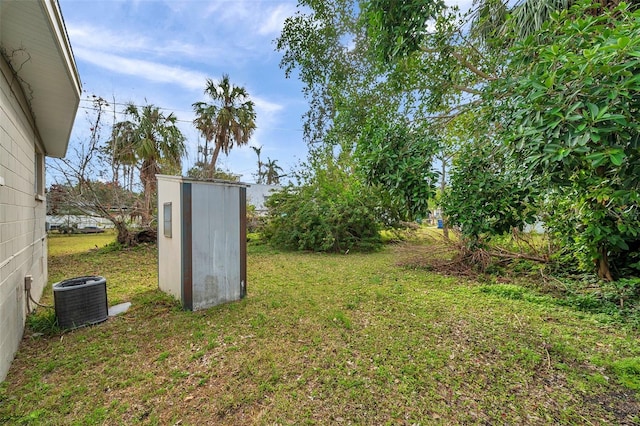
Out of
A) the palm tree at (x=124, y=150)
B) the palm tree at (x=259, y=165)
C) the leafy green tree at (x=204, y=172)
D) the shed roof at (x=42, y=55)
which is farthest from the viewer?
the palm tree at (x=259, y=165)

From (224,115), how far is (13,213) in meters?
10.1

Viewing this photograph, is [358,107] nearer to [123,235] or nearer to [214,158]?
[123,235]

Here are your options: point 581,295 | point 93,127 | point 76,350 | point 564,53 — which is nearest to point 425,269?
point 581,295

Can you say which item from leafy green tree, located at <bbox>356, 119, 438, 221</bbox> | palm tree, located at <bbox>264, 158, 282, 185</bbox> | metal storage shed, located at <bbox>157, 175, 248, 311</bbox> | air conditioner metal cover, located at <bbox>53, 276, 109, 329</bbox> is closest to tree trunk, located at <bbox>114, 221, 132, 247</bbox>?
metal storage shed, located at <bbox>157, 175, 248, 311</bbox>

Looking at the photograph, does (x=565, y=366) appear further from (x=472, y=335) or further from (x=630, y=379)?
(x=472, y=335)

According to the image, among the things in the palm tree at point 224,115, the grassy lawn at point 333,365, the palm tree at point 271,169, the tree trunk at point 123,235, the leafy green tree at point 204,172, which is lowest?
the grassy lawn at point 333,365

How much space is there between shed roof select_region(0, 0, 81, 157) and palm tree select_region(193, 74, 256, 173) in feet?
28.2

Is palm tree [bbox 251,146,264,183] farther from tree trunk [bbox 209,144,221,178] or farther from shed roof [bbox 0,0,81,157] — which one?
shed roof [bbox 0,0,81,157]

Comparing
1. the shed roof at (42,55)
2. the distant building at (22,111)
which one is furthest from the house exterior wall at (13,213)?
the shed roof at (42,55)

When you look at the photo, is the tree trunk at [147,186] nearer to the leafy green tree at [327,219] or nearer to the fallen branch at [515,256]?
the leafy green tree at [327,219]

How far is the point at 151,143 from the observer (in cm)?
990

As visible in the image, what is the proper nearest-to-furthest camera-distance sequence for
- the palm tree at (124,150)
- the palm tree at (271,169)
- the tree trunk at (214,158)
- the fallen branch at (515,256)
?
the fallen branch at (515,256)
the palm tree at (124,150)
the tree trunk at (214,158)
the palm tree at (271,169)

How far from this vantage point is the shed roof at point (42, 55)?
1.95 meters

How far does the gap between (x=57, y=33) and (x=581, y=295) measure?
6993mm
